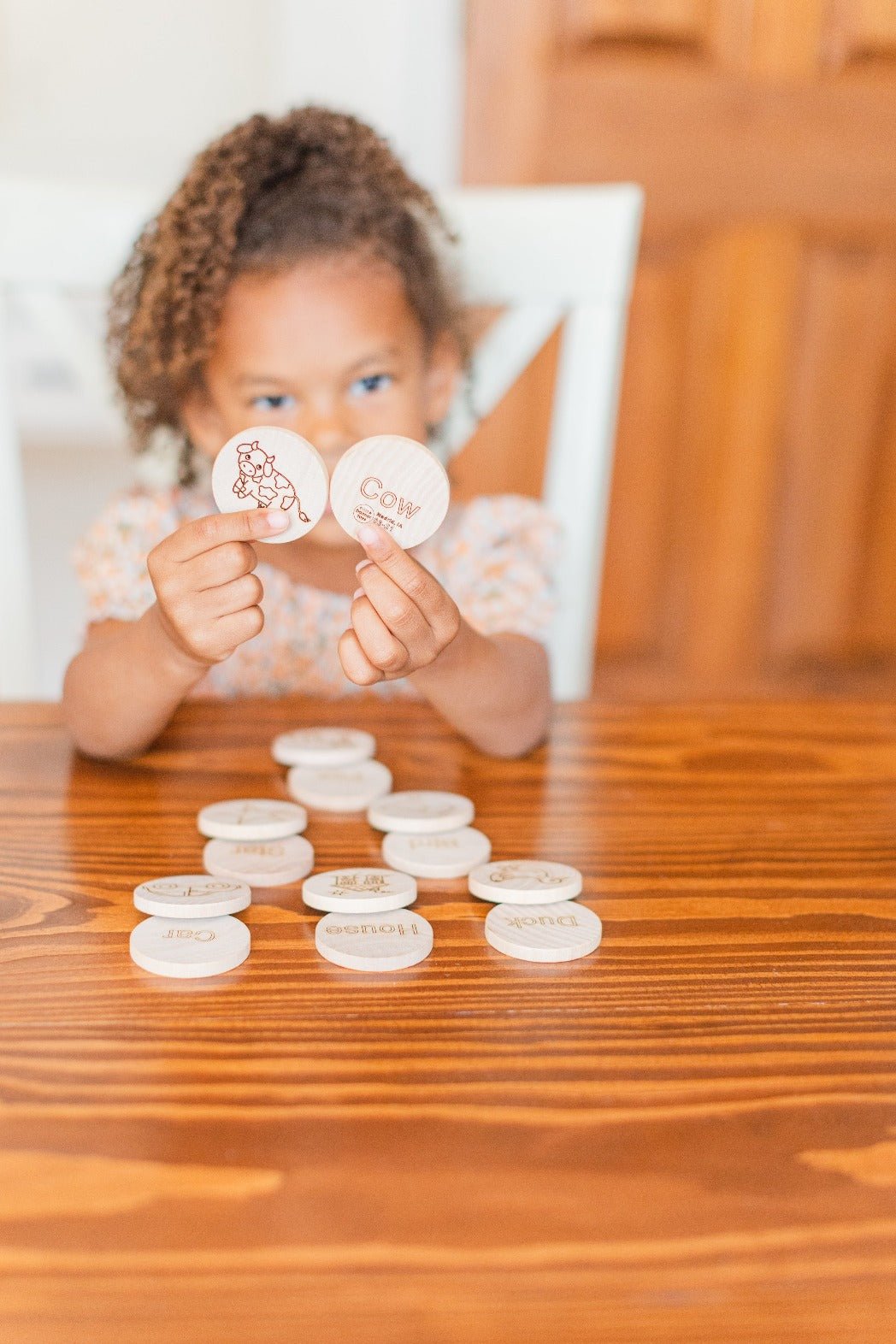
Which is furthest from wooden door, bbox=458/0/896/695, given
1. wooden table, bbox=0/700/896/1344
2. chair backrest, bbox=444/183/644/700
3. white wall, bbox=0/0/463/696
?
wooden table, bbox=0/700/896/1344

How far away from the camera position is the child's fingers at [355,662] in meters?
0.73

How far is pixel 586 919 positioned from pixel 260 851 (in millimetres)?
194

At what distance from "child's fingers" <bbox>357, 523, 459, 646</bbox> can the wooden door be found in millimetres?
1653

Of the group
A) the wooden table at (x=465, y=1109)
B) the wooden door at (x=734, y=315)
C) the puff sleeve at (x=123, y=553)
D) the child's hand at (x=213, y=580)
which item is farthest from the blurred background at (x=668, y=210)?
the wooden table at (x=465, y=1109)

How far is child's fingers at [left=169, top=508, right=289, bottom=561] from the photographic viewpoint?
2.35 ft

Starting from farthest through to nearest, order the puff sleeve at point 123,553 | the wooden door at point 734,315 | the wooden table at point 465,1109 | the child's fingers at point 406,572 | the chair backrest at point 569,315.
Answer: the wooden door at point 734,315
the chair backrest at point 569,315
the puff sleeve at point 123,553
the child's fingers at point 406,572
the wooden table at point 465,1109

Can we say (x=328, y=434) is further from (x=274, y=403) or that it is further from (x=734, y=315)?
(x=734, y=315)

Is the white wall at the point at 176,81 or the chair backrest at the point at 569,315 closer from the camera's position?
the chair backrest at the point at 569,315

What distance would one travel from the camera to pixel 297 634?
4.42ft

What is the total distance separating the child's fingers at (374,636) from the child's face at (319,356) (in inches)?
17.4

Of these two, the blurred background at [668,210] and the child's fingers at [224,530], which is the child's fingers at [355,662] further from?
the blurred background at [668,210]

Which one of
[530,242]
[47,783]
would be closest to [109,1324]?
[47,783]

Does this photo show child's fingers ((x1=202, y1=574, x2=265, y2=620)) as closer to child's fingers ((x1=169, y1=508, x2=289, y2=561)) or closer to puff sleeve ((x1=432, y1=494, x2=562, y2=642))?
child's fingers ((x1=169, y1=508, x2=289, y2=561))

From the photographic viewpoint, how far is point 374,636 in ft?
2.39
